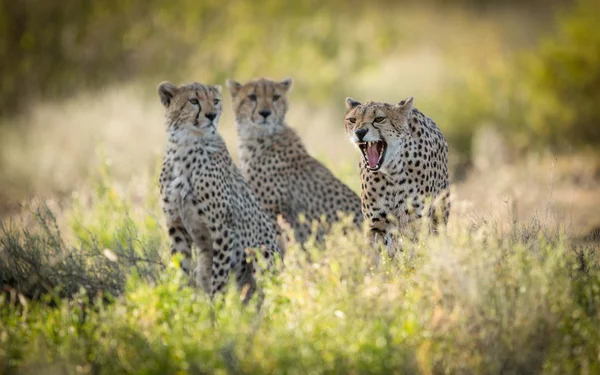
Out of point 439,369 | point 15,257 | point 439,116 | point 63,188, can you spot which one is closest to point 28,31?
point 63,188

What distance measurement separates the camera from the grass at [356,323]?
3.77 metres

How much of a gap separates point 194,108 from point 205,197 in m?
0.53

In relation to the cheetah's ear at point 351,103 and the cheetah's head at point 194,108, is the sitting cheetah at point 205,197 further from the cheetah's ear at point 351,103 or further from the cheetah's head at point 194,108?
the cheetah's ear at point 351,103

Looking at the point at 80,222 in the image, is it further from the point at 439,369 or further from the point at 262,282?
the point at 439,369

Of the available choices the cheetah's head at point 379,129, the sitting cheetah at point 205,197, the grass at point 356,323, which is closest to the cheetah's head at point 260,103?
the sitting cheetah at point 205,197

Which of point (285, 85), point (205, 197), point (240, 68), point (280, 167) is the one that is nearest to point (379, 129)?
point (205, 197)

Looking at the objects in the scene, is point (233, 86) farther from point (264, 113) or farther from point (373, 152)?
point (373, 152)

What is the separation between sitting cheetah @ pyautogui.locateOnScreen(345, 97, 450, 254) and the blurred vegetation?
6742 millimetres

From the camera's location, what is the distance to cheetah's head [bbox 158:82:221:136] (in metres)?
5.43

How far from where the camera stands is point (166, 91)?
5535 millimetres

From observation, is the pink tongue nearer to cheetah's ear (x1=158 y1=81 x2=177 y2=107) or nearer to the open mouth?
the open mouth

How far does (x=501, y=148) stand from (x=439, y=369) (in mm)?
8048

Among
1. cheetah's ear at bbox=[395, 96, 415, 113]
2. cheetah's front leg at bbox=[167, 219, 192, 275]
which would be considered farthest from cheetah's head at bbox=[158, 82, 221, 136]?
cheetah's ear at bbox=[395, 96, 415, 113]

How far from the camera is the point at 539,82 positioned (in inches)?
493
